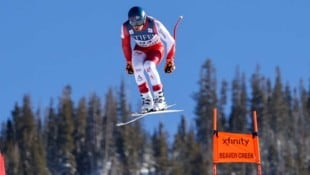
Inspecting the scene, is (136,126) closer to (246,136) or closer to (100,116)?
(100,116)

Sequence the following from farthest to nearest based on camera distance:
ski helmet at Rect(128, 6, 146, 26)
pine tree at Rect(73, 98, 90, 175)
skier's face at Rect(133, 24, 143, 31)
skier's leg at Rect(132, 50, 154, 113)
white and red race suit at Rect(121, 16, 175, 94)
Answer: pine tree at Rect(73, 98, 90, 175) → skier's leg at Rect(132, 50, 154, 113) → white and red race suit at Rect(121, 16, 175, 94) → skier's face at Rect(133, 24, 143, 31) → ski helmet at Rect(128, 6, 146, 26)

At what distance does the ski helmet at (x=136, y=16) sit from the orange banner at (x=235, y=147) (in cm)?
254

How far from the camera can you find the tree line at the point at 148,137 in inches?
4471

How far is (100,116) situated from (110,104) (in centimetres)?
378

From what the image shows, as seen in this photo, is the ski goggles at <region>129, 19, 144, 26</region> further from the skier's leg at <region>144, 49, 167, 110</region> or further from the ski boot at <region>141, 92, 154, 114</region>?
the ski boot at <region>141, 92, 154, 114</region>

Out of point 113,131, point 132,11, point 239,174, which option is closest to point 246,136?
point 132,11

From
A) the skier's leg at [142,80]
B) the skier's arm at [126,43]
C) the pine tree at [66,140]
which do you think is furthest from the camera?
the pine tree at [66,140]

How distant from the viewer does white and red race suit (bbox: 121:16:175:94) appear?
2000cm

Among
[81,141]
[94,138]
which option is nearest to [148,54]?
[81,141]

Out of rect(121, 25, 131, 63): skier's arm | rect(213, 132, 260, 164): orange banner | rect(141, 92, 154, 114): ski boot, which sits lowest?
rect(213, 132, 260, 164): orange banner

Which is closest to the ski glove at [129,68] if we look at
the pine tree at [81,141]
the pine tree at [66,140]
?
the pine tree at [66,140]

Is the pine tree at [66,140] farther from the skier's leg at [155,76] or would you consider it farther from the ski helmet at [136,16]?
the ski helmet at [136,16]

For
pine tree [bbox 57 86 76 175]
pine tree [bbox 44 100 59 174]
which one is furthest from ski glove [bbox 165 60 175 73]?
pine tree [bbox 57 86 76 175]

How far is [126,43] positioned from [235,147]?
2.75 meters
